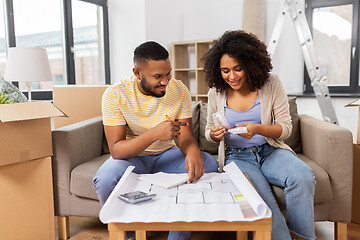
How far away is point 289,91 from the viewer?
11.5 feet

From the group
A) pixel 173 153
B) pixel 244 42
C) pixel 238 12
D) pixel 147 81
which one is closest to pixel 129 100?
pixel 147 81

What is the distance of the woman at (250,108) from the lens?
145 cm

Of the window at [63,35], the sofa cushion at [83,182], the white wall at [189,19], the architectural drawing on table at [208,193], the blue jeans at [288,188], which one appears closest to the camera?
the architectural drawing on table at [208,193]

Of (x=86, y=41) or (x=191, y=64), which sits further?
(x=191, y=64)

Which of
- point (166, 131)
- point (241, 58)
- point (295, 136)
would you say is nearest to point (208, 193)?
point (166, 131)

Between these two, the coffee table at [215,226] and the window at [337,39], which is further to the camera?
the window at [337,39]

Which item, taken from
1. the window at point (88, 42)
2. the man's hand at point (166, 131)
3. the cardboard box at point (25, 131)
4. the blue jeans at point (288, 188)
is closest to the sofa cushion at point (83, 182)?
the cardboard box at point (25, 131)

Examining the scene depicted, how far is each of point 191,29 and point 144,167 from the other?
2.83 m

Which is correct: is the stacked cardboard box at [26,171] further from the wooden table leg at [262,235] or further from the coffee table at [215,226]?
the wooden table leg at [262,235]

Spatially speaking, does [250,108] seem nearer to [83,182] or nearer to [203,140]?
[203,140]

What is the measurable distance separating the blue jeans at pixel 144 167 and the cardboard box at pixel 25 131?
34 cm

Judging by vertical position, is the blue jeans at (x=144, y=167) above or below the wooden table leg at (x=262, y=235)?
above

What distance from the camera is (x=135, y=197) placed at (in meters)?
1.00

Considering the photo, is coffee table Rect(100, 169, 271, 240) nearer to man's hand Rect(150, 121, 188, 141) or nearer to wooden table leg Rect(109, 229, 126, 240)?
wooden table leg Rect(109, 229, 126, 240)
